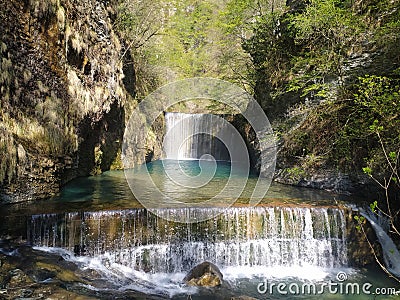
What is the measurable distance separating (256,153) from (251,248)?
7756mm

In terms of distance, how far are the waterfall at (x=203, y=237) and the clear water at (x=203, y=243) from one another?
20 millimetres

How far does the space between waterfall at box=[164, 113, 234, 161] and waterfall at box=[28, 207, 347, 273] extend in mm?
14655

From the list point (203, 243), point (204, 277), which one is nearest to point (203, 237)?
point (203, 243)

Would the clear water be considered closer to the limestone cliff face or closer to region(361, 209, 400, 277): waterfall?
region(361, 209, 400, 277): waterfall

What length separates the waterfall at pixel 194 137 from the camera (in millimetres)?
22266

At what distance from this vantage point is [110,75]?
1211 cm

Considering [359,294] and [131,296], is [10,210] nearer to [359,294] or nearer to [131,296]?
[131,296]

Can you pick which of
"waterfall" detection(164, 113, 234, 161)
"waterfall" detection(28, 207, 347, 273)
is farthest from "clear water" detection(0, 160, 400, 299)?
"waterfall" detection(164, 113, 234, 161)

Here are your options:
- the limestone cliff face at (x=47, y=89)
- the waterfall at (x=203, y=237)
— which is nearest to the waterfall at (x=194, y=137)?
the limestone cliff face at (x=47, y=89)

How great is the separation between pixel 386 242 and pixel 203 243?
426 centimetres

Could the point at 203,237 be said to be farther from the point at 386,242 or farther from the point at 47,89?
the point at 47,89

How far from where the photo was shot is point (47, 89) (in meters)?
7.80

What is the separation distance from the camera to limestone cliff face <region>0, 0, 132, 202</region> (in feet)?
21.6

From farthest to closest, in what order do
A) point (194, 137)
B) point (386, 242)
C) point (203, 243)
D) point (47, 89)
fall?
point (194, 137)
point (47, 89)
point (386, 242)
point (203, 243)
